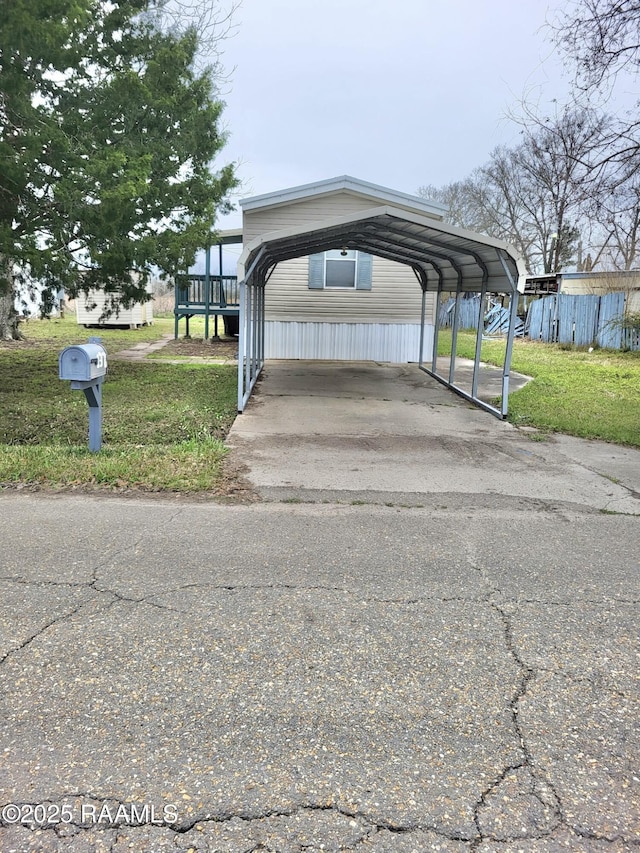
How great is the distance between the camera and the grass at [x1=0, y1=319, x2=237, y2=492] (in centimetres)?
556

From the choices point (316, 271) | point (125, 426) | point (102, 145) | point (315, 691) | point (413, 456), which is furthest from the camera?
point (316, 271)

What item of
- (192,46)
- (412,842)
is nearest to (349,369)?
(192,46)

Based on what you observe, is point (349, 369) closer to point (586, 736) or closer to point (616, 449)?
point (616, 449)

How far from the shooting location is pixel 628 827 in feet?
6.31

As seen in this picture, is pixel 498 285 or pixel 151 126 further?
pixel 151 126

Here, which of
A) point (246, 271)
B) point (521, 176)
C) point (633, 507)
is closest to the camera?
point (633, 507)

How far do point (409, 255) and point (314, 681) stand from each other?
11189 mm

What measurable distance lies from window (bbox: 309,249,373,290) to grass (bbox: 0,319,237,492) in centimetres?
362

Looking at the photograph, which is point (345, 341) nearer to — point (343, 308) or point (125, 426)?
point (343, 308)

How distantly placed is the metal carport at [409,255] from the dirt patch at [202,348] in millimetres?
3419

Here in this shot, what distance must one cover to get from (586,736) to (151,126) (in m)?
11.7

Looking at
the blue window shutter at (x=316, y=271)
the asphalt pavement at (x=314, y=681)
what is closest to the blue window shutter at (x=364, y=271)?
the blue window shutter at (x=316, y=271)

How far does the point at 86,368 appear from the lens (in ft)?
18.7

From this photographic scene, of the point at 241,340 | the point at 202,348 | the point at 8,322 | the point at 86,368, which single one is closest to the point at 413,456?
the point at 241,340
